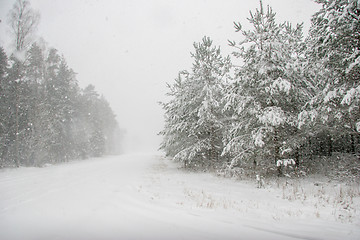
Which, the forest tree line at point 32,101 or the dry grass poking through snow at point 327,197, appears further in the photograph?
the forest tree line at point 32,101

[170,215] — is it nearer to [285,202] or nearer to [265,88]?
[285,202]

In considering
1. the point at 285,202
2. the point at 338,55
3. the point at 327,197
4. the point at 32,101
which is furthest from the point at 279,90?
the point at 32,101

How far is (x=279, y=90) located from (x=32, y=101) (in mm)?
23353

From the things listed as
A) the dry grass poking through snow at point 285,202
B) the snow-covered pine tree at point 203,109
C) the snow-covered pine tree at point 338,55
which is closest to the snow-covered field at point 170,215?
the dry grass poking through snow at point 285,202

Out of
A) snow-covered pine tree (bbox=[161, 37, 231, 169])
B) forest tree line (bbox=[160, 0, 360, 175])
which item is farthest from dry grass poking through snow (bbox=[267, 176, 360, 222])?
snow-covered pine tree (bbox=[161, 37, 231, 169])

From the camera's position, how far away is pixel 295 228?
428 cm

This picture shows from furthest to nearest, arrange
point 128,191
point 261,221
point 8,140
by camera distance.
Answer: point 8,140
point 128,191
point 261,221

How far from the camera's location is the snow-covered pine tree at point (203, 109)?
13.5m

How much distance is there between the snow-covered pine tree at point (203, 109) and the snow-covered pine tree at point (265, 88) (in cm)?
312

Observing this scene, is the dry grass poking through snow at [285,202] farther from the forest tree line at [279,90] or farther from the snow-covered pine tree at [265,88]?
the snow-covered pine tree at [265,88]

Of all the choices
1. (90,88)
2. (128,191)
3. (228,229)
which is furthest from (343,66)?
(90,88)

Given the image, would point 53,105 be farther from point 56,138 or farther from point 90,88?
point 90,88

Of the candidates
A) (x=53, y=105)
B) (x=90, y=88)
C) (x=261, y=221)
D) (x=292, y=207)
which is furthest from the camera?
(x=90, y=88)

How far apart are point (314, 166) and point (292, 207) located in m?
7.18
